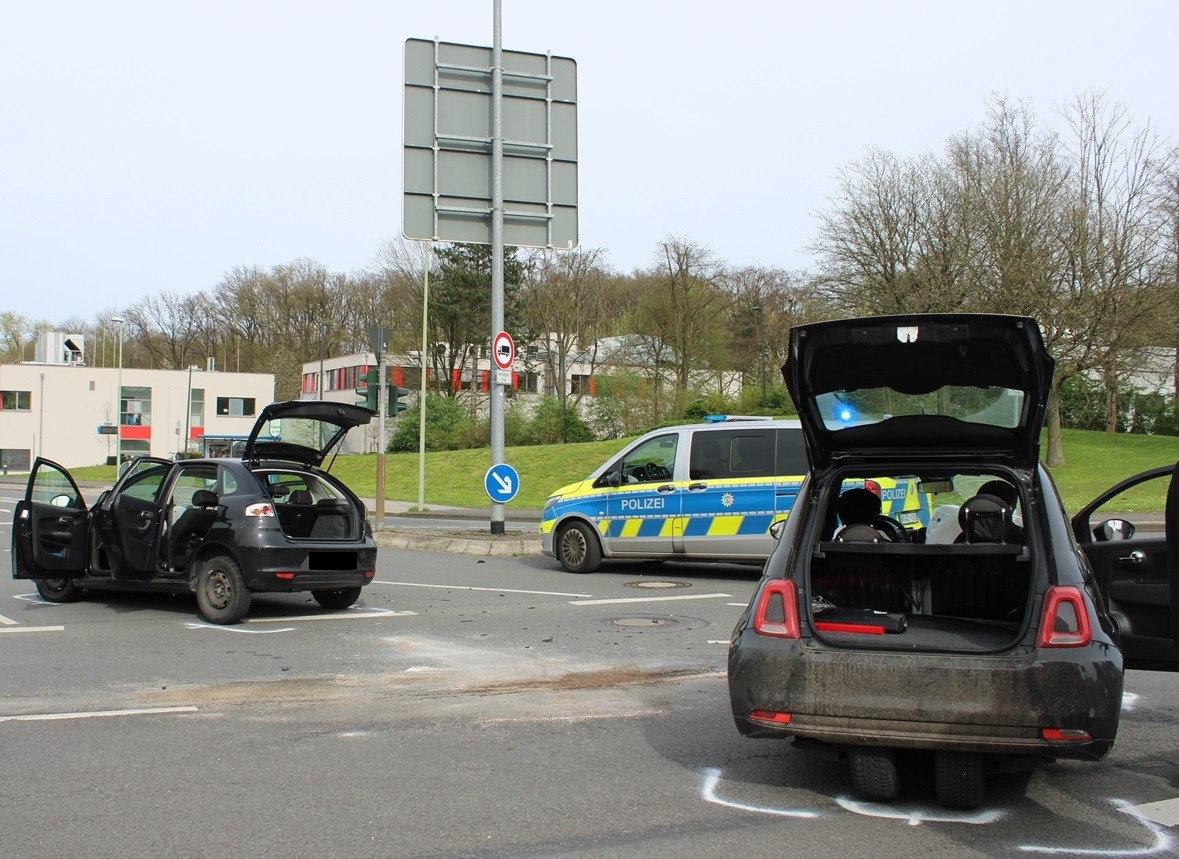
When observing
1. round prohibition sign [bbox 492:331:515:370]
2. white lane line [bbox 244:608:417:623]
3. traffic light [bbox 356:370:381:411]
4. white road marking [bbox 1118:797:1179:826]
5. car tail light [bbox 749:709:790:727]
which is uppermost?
round prohibition sign [bbox 492:331:515:370]

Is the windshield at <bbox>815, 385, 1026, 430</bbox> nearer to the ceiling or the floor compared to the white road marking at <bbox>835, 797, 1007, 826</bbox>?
nearer to the ceiling

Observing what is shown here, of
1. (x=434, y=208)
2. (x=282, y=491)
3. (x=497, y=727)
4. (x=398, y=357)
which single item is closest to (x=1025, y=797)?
(x=497, y=727)

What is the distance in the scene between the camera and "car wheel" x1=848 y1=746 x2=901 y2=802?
4.72 meters

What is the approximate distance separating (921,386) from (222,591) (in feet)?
22.3

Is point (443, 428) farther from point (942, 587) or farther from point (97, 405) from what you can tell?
point (942, 587)

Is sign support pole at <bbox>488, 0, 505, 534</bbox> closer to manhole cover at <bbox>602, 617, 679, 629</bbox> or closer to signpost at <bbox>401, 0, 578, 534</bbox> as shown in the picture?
signpost at <bbox>401, 0, 578, 534</bbox>

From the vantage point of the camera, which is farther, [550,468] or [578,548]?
[550,468]

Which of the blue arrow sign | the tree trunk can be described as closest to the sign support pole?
the blue arrow sign

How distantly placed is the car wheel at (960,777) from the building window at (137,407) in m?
80.6

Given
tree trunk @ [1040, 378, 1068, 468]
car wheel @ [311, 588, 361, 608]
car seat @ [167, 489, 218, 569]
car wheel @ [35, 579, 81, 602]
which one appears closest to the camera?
car seat @ [167, 489, 218, 569]

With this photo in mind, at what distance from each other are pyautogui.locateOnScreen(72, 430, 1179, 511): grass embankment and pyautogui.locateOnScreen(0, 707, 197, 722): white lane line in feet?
81.9

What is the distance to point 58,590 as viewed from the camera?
1143cm

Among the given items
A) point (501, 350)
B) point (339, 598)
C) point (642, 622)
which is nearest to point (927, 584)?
point (642, 622)

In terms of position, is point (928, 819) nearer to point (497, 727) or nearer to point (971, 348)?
point (971, 348)
